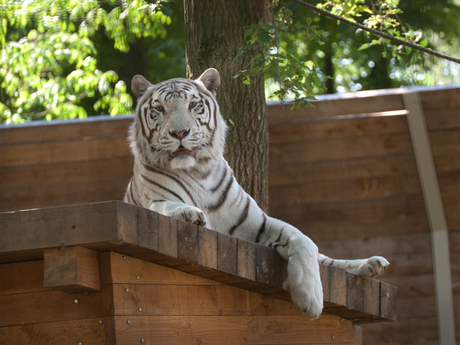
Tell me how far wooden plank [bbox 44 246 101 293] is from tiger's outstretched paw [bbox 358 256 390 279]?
65.8 inches

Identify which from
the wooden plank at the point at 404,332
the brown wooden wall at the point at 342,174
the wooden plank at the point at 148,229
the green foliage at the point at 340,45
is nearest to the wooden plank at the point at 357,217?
the brown wooden wall at the point at 342,174

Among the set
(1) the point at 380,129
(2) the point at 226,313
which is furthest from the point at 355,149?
(2) the point at 226,313

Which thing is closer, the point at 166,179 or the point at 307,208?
the point at 166,179

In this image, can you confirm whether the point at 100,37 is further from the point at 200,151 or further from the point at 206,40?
the point at 200,151

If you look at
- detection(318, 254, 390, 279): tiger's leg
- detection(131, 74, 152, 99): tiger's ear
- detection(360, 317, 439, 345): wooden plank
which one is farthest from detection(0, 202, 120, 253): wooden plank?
detection(360, 317, 439, 345): wooden plank

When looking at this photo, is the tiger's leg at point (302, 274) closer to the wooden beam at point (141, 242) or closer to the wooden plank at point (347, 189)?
the wooden beam at point (141, 242)

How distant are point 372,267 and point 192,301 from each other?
44.7 inches

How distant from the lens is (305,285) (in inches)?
102

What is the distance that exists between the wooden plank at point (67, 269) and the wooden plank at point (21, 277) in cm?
20

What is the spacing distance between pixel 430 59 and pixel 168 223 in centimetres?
825

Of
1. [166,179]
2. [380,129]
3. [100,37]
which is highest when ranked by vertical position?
[100,37]

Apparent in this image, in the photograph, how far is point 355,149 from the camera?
562 cm

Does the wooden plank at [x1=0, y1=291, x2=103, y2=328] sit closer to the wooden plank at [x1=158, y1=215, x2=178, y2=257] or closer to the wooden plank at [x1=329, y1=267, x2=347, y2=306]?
the wooden plank at [x1=158, y1=215, x2=178, y2=257]

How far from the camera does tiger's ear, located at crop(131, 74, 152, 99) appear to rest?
351 centimetres
